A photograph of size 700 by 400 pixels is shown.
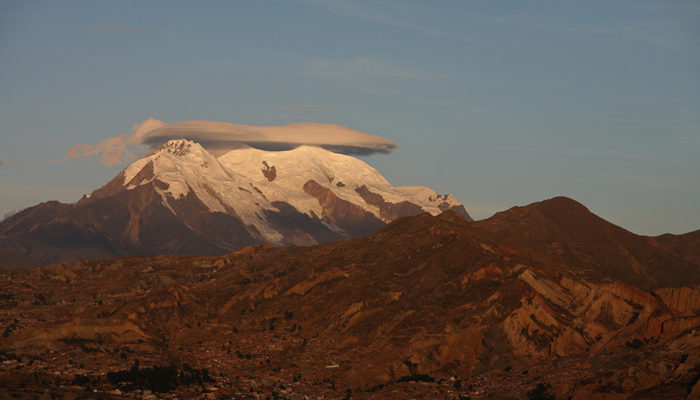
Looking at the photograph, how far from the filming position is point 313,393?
169000 millimetres

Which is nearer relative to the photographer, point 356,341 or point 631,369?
point 631,369

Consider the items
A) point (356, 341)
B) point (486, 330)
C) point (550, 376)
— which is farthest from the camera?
point (356, 341)

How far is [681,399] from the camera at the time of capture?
136m

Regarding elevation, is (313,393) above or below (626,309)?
below

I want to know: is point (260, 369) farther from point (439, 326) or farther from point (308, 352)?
point (439, 326)

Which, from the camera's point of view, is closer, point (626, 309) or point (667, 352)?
point (667, 352)

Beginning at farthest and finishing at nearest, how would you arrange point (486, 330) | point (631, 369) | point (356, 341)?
point (356, 341), point (486, 330), point (631, 369)

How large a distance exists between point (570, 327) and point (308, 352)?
47020mm

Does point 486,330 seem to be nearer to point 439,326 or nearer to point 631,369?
point 439,326

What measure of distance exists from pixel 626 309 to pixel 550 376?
38.0 metres

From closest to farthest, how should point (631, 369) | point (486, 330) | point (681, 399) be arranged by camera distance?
1. point (681, 399)
2. point (631, 369)
3. point (486, 330)

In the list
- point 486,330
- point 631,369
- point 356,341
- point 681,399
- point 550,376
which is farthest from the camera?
point 356,341

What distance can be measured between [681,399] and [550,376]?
2890 centimetres

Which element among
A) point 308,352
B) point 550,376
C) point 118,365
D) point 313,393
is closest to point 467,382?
point 550,376
